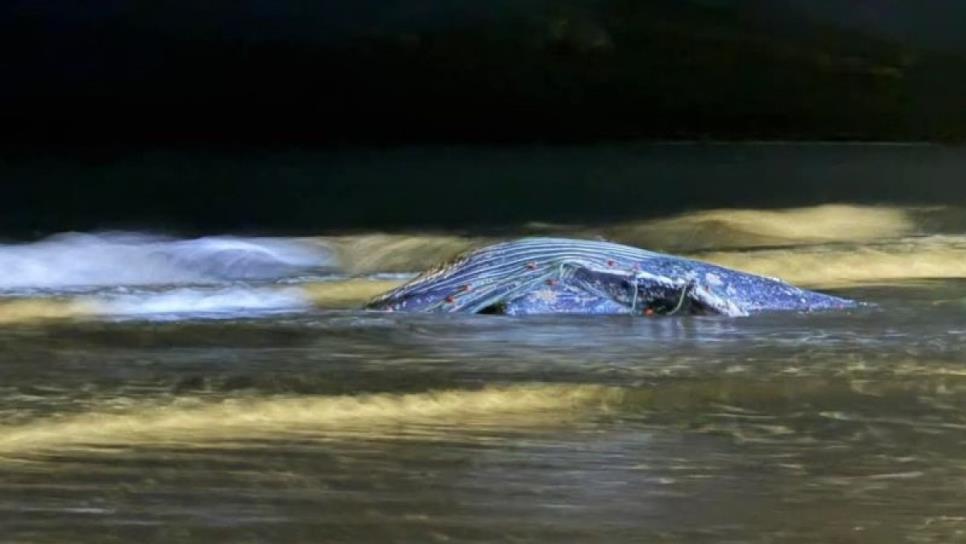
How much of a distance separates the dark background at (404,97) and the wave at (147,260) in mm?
117

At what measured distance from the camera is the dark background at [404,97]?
3.19 metres

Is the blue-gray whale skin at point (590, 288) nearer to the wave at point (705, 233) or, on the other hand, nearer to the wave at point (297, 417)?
the wave at point (297, 417)

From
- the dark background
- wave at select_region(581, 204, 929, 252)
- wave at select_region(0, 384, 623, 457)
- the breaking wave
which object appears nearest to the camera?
wave at select_region(0, 384, 623, 457)

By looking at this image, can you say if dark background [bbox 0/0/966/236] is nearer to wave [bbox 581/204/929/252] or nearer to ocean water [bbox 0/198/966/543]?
wave [bbox 581/204/929/252]

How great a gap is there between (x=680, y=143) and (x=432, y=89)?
0.70 metres

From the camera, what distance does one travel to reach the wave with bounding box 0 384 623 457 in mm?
1055

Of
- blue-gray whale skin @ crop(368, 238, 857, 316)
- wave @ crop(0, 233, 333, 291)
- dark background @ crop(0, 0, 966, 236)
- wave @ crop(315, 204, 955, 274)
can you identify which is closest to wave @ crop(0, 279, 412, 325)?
blue-gray whale skin @ crop(368, 238, 857, 316)

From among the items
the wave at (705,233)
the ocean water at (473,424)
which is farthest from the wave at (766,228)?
the ocean water at (473,424)

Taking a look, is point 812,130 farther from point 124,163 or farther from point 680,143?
point 124,163

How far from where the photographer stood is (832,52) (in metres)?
3.46

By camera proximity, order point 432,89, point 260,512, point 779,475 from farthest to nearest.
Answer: point 432,89 < point 779,475 < point 260,512

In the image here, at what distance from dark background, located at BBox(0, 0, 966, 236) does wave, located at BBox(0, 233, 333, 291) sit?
4.6 inches

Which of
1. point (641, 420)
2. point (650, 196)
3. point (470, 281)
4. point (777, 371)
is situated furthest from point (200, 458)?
point (650, 196)

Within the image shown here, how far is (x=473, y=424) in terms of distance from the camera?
3.68 feet
